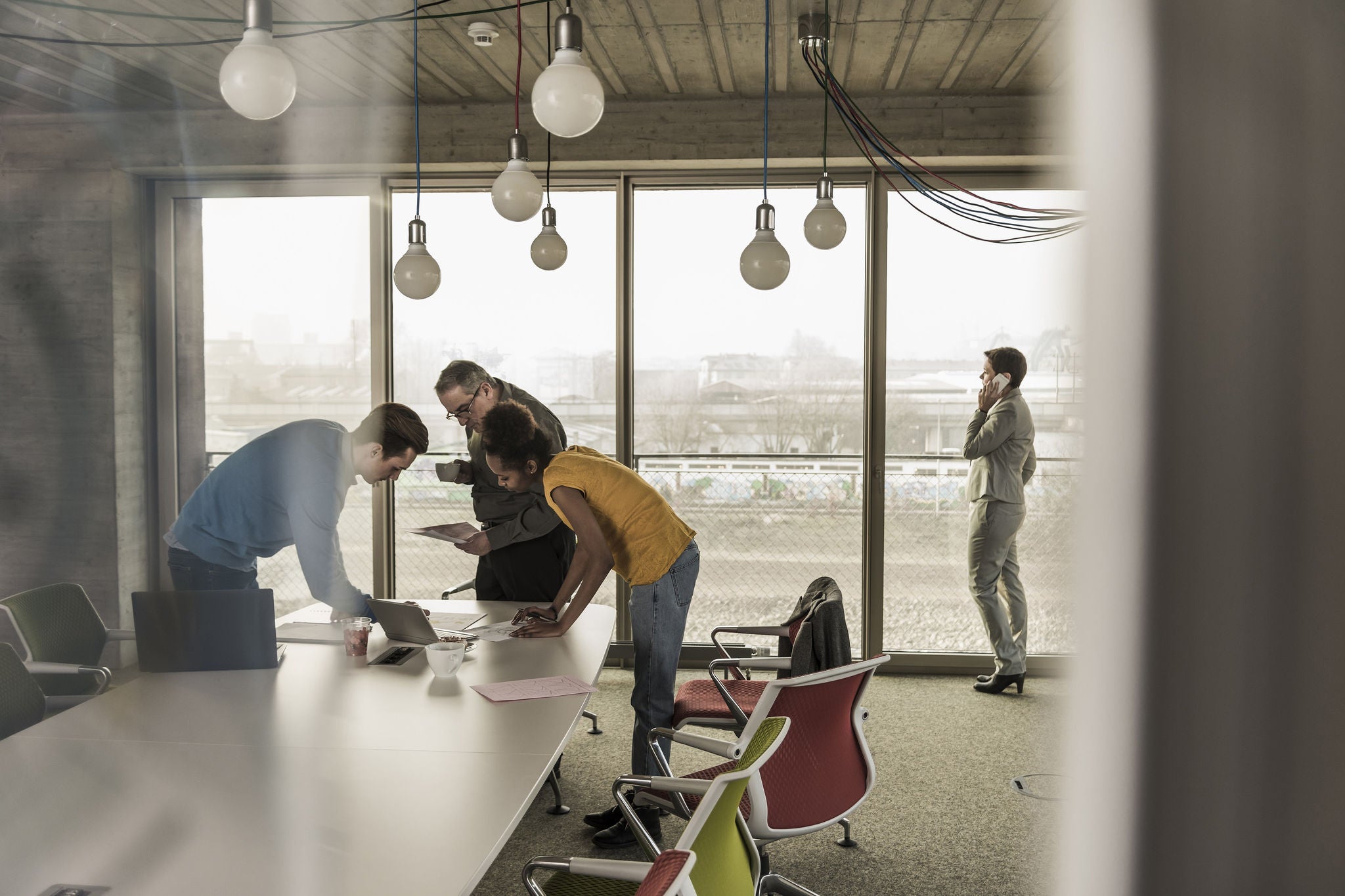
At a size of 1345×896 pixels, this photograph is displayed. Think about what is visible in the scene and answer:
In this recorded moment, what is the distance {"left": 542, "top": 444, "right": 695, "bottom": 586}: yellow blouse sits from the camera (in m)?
1.83

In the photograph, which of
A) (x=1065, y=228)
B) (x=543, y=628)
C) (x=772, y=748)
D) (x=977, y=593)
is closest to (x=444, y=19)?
(x=543, y=628)

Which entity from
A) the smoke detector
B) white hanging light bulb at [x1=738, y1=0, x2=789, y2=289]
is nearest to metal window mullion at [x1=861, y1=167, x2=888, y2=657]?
white hanging light bulb at [x1=738, y1=0, x2=789, y2=289]

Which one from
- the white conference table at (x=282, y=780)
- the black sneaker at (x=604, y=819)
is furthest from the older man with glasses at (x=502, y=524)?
the white conference table at (x=282, y=780)

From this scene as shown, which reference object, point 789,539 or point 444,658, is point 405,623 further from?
point 789,539

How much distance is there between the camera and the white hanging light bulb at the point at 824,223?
207 cm

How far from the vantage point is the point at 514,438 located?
178cm

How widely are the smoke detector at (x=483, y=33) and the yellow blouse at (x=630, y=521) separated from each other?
1.30 meters

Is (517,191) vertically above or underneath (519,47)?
underneath

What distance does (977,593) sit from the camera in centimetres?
283

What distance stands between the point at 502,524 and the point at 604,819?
80 centimetres

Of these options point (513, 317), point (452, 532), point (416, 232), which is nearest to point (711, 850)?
point (452, 532)

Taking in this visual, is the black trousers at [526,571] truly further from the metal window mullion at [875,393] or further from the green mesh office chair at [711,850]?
the metal window mullion at [875,393]

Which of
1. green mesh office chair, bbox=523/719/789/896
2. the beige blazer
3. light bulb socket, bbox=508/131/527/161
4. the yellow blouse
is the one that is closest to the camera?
green mesh office chair, bbox=523/719/789/896

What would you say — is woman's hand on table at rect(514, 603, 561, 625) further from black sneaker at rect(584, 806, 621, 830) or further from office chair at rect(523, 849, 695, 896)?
office chair at rect(523, 849, 695, 896)
